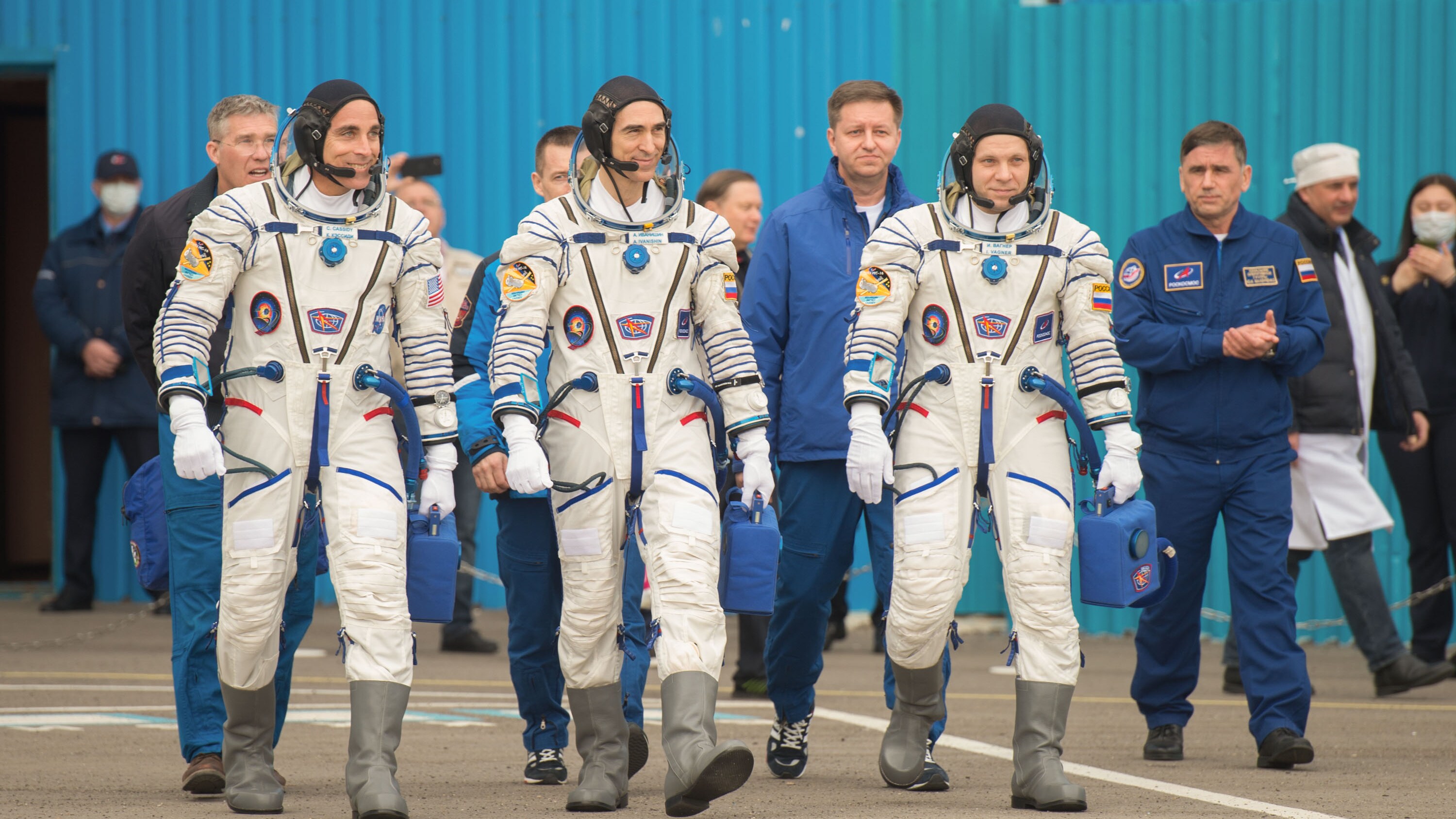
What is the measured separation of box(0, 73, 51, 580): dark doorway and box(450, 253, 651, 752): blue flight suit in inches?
367

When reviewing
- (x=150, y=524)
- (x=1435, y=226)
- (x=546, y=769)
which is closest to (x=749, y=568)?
(x=546, y=769)

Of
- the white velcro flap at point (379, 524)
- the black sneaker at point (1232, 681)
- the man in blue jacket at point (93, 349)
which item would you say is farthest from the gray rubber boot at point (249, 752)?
the man in blue jacket at point (93, 349)

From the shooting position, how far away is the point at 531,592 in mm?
6395

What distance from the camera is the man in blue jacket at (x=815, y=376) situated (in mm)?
6715

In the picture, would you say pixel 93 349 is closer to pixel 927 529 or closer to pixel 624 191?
pixel 624 191

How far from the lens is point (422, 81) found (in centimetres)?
1274

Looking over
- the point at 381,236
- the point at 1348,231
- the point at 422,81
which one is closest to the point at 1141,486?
the point at 1348,231

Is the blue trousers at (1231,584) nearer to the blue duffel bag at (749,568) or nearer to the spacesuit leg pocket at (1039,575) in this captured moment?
the spacesuit leg pocket at (1039,575)

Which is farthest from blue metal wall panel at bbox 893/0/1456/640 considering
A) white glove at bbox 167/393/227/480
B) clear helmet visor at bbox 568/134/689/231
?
white glove at bbox 167/393/227/480

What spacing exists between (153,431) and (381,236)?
22.6 feet

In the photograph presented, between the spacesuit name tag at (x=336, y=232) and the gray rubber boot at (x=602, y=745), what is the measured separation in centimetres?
164

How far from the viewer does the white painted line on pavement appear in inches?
226

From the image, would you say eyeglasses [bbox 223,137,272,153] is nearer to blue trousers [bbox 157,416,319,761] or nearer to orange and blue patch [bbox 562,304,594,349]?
blue trousers [bbox 157,416,319,761]

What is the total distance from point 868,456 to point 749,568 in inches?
21.7
